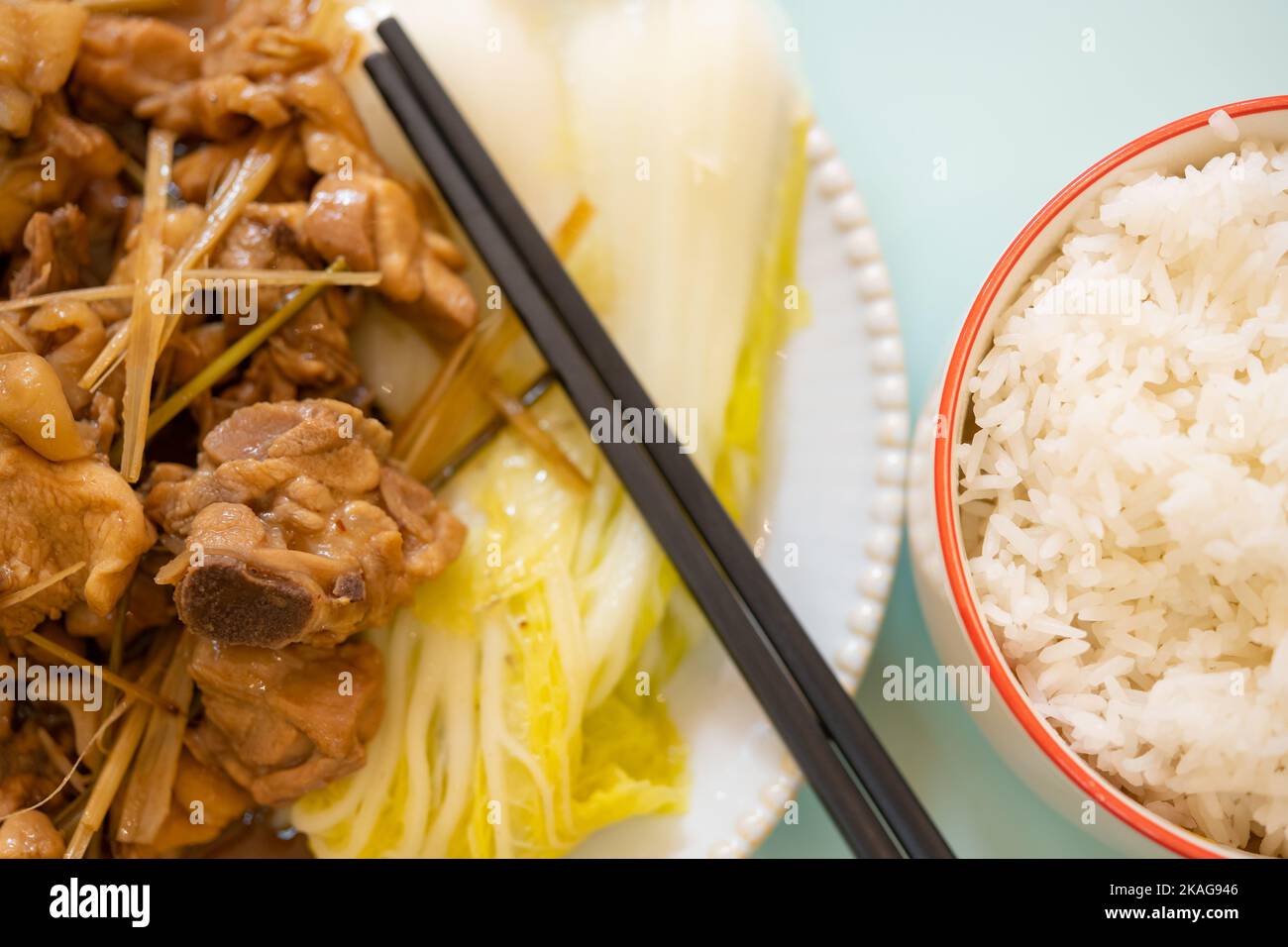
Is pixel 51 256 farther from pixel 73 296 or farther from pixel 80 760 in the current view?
pixel 80 760

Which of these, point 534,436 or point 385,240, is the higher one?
point 385,240

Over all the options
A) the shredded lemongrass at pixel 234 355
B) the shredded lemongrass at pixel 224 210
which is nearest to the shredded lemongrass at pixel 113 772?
the shredded lemongrass at pixel 234 355

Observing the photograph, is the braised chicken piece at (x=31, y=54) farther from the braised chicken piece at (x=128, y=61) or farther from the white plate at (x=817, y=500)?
the white plate at (x=817, y=500)

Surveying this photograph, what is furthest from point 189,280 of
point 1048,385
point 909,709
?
point 909,709

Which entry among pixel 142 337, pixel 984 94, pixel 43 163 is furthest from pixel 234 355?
pixel 984 94

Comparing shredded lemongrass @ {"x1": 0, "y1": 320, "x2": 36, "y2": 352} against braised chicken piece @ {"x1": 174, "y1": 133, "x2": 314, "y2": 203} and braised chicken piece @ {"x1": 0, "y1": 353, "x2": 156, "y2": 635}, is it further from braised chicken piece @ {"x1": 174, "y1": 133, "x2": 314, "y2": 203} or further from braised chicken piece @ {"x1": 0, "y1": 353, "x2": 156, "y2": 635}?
braised chicken piece @ {"x1": 174, "y1": 133, "x2": 314, "y2": 203}

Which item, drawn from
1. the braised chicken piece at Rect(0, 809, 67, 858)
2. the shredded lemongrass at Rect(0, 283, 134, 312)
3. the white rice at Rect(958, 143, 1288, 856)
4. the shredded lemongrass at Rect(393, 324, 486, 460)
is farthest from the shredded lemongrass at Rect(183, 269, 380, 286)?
the white rice at Rect(958, 143, 1288, 856)
